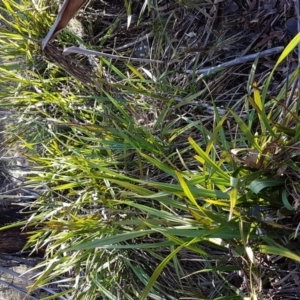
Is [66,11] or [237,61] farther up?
[66,11]

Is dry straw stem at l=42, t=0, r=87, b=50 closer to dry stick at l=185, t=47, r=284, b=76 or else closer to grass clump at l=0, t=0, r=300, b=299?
grass clump at l=0, t=0, r=300, b=299

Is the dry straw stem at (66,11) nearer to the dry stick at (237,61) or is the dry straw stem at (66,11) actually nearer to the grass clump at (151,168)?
the grass clump at (151,168)

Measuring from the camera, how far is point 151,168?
132 centimetres

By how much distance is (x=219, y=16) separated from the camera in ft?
4.27

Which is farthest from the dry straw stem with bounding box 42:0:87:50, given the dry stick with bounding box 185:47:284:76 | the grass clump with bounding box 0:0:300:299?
the dry stick with bounding box 185:47:284:76

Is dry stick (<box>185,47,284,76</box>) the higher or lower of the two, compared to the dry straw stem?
lower

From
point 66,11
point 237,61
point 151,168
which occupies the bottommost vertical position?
point 151,168

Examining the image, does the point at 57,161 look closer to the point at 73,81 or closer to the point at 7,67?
the point at 73,81

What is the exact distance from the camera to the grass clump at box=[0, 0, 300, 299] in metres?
1.00

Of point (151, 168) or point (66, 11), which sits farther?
point (151, 168)

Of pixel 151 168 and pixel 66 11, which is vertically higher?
pixel 66 11

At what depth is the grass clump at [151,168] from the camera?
1.00 metres

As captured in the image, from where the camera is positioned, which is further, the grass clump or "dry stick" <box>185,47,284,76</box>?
"dry stick" <box>185,47,284,76</box>

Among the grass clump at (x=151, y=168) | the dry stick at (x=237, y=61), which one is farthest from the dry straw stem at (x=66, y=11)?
the dry stick at (x=237, y=61)
